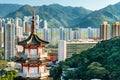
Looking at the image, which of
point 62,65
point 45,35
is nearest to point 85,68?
point 62,65

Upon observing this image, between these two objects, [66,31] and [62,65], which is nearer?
[62,65]

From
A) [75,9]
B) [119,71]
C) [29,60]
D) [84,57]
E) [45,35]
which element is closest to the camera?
[29,60]

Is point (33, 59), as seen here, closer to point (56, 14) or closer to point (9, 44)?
point (9, 44)

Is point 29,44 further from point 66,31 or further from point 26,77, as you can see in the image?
point 66,31

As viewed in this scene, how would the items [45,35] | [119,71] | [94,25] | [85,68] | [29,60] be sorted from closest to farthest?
[29,60], [119,71], [85,68], [45,35], [94,25]

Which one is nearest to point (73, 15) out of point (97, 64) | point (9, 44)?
point (9, 44)

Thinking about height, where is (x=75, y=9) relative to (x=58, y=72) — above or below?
above

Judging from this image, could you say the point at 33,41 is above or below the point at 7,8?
below
